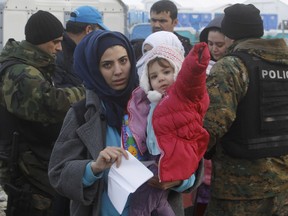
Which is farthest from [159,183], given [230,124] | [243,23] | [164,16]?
[164,16]

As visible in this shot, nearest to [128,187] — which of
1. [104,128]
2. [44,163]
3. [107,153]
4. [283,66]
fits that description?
[107,153]

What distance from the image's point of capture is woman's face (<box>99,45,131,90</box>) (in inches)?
79.4

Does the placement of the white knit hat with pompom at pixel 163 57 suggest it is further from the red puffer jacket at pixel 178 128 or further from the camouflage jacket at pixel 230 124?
the camouflage jacket at pixel 230 124

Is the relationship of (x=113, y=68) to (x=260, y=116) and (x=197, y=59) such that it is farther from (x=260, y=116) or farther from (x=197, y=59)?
(x=260, y=116)

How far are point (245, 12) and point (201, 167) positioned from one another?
1010 millimetres

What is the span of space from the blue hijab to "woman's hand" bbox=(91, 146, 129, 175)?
0.22m

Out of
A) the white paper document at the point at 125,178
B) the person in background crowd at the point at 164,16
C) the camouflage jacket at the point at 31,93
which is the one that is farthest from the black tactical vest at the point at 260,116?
the person in background crowd at the point at 164,16

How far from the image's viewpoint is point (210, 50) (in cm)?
379

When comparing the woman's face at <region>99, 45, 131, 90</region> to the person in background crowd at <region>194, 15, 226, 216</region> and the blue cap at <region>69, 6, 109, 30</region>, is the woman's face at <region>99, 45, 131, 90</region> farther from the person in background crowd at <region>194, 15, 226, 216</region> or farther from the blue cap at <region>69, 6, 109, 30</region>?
the blue cap at <region>69, 6, 109, 30</region>

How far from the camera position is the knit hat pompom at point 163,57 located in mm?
1966

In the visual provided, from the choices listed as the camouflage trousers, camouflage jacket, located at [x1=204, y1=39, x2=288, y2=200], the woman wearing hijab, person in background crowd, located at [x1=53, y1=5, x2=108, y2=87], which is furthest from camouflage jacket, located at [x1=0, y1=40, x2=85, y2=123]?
the camouflage trousers

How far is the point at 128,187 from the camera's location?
70.0 inches

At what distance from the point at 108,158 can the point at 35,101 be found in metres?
1.28

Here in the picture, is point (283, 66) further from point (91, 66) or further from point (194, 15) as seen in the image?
point (194, 15)
